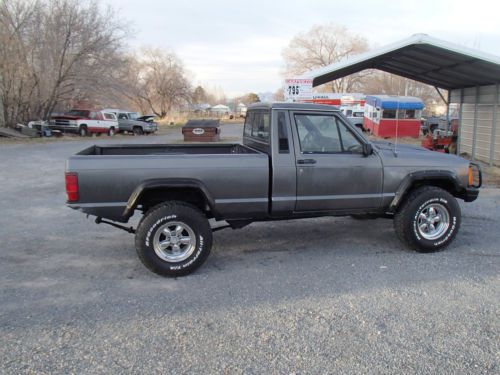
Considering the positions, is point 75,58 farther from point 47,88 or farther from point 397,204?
point 397,204

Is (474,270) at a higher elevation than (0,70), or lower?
lower

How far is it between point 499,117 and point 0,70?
2785 cm

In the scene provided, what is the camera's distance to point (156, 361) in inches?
120

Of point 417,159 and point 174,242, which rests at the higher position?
point 417,159

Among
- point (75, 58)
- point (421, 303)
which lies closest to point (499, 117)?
point (421, 303)

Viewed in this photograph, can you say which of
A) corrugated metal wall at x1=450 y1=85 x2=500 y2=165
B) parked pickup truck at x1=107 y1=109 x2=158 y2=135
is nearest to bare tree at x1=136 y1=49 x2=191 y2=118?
parked pickup truck at x1=107 y1=109 x2=158 y2=135

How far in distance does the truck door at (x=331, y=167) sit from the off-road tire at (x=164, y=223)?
121 centimetres

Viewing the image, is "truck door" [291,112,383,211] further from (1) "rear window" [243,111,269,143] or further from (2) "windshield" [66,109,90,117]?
(2) "windshield" [66,109,90,117]

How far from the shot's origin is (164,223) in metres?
4.57

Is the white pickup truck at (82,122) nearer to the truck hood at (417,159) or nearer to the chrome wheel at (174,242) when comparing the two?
the chrome wheel at (174,242)

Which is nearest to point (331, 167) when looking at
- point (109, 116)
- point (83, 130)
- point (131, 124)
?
point (83, 130)

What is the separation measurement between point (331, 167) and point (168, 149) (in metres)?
2.36

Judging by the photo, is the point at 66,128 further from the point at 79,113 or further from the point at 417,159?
the point at 417,159

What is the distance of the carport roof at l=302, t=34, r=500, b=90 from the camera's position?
1127cm
